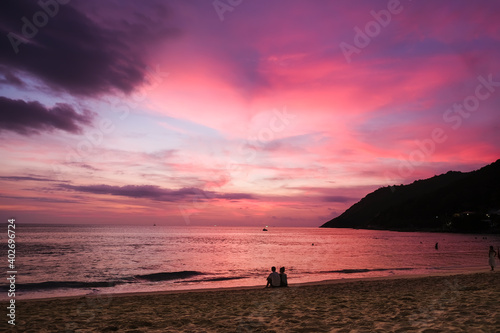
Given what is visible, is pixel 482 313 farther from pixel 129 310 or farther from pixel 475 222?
pixel 475 222

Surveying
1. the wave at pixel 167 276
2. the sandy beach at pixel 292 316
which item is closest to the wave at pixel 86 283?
the wave at pixel 167 276

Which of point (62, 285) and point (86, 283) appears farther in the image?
point (86, 283)

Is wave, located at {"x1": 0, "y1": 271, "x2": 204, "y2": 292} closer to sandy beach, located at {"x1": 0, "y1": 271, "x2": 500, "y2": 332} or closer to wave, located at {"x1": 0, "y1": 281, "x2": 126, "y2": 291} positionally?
wave, located at {"x1": 0, "y1": 281, "x2": 126, "y2": 291}

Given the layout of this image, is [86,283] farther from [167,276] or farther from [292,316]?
[292,316]

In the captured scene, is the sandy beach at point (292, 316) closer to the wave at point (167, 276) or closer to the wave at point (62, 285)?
the wave at point (62, 285)

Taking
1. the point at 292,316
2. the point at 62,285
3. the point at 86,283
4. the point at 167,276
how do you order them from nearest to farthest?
1. the point at 292,316
2. the point at 62,285
3. the point at 86,283
4. the point at 167,276

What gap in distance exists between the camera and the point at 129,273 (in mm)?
37000

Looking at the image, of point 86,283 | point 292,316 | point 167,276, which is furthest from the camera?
point 167,276

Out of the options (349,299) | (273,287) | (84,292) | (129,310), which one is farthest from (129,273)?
(349,299)

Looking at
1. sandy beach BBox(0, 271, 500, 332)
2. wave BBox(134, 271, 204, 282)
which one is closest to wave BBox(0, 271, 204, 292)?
wave BBox(134, 271, 204, 282)

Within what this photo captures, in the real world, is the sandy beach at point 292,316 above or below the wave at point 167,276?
above

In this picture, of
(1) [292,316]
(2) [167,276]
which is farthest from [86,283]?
(1) [292,316]

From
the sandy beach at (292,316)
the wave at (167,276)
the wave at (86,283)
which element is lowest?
the wave at (167,276)

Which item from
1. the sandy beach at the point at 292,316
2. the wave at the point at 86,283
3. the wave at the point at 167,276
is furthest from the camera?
the wave at the point at 167,276
